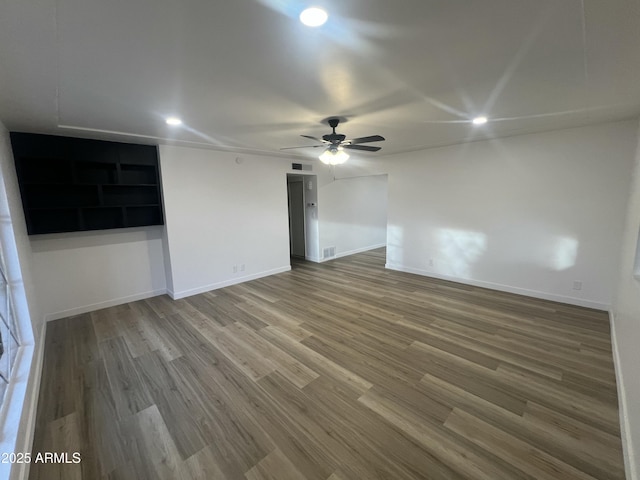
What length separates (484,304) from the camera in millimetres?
3816

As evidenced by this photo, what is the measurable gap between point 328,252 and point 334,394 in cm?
457

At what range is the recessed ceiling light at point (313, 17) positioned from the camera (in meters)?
1.23

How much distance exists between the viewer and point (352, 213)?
703 cm

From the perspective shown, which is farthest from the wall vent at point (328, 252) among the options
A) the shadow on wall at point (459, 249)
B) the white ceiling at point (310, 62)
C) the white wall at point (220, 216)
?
the white ceiling at point (310, 62)

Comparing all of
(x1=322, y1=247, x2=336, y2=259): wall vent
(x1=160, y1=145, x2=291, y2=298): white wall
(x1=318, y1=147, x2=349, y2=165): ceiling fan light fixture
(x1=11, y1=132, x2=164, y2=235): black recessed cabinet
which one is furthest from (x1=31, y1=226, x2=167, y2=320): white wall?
(x1=322, y1=247, x2=336, y2=259): wall vent

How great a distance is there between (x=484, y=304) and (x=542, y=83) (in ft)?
9.50

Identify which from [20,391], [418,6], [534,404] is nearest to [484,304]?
[534,404]

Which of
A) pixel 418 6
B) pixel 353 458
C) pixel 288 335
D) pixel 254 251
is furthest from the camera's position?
pixel 254 251

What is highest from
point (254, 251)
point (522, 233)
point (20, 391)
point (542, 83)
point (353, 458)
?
point (542, 83)

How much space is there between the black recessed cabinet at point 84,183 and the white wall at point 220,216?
34cm

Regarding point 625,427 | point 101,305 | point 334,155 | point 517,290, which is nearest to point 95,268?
point 101,305

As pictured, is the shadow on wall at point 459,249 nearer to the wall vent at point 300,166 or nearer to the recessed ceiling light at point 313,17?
the wall vent at point 300,166

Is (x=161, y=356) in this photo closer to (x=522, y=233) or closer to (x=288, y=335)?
(x=288, y=335)

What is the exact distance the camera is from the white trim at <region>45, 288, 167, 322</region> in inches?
145
